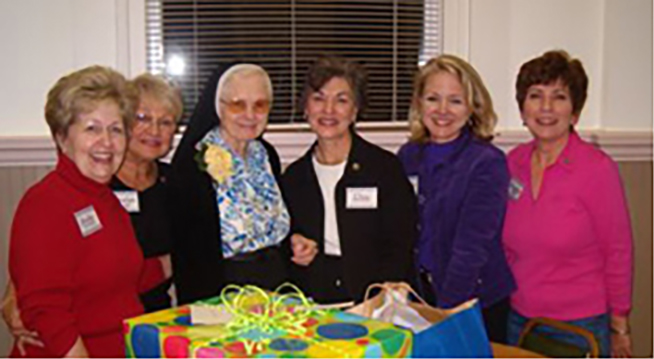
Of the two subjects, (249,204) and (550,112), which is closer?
(249,204)

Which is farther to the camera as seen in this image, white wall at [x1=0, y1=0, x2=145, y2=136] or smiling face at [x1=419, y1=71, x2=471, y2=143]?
white wall at [x1=0, y1=0, x2=145, y2=136]

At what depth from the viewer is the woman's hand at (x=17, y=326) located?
1.89 meters

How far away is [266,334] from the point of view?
130 cm

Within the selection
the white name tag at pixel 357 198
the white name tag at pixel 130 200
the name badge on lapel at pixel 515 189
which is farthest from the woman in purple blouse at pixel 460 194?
the white name tag at pixel 130 200

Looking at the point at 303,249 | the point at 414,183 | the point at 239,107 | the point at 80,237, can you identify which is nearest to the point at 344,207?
the point at 303,249

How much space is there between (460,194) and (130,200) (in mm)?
1205

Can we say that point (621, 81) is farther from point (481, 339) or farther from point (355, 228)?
point (481, 339)

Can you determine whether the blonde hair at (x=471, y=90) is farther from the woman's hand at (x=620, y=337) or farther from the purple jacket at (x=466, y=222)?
the woman's hand at (x=620, y=337)

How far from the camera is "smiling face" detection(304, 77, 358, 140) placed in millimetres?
2436

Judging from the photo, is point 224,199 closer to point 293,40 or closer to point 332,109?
point 332,109

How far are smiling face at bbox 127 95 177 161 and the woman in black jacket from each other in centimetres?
50

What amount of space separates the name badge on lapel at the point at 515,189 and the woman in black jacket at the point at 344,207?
0.40m

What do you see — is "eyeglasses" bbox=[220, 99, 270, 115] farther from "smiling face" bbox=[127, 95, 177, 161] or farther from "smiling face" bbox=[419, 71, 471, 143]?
"smiling face" bbox=[419, 71, 471, 143]

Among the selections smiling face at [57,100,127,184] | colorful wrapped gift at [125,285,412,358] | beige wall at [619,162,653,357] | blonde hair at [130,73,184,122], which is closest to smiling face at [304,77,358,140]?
blonde hair at [130,73,184,122]
